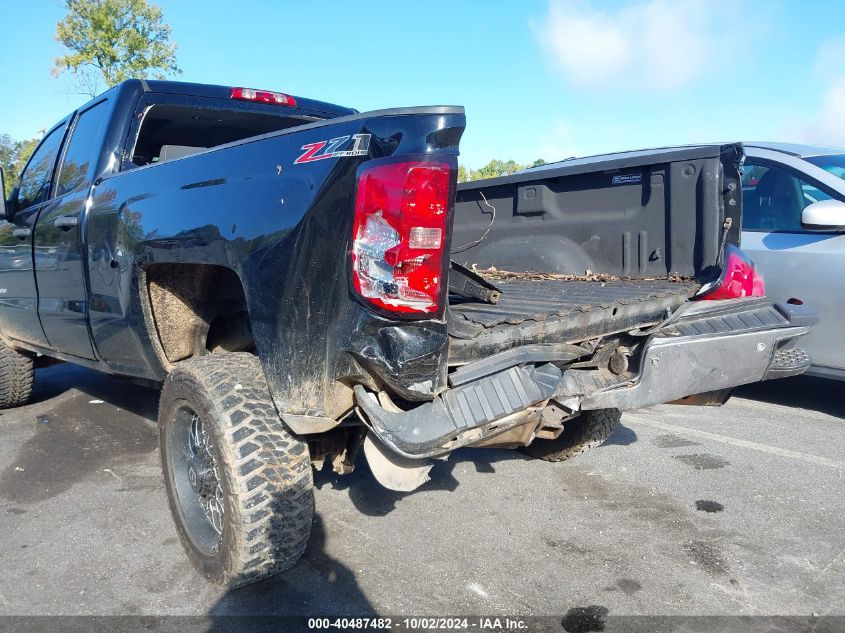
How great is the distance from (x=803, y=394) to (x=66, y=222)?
5742 mm

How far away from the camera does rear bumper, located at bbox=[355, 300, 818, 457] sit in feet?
6.96

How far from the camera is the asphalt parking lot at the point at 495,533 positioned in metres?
2.75

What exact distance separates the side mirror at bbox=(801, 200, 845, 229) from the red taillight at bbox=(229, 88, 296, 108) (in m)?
3.49

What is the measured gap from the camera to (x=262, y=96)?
13.9ft

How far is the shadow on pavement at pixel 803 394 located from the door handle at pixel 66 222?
5227 mm

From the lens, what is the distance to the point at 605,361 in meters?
2.89

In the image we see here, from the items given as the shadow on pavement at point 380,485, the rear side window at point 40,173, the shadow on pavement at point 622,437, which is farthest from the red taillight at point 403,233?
the rear side window at point 40,173

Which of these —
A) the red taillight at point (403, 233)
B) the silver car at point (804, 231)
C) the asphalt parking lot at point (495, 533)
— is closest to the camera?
the red taillight at point (403, 233)

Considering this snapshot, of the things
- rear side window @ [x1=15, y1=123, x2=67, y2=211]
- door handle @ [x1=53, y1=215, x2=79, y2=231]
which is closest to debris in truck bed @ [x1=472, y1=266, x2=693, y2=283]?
door handle @ [x1=53, y1=215, x2=79, y2=231]

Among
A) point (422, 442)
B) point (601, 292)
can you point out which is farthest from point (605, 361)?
point (422, 442)

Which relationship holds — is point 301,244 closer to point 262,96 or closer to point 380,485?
point 380,485

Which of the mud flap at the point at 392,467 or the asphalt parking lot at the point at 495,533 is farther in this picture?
the asphalt parking lot at the point at 495,533

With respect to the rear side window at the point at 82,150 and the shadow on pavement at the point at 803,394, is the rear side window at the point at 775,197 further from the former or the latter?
the rear side window at the point at 82,150

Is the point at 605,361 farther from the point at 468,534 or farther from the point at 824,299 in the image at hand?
the point at 824,299
